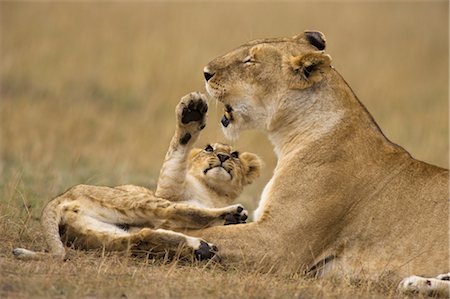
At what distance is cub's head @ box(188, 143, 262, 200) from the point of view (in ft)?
23.2

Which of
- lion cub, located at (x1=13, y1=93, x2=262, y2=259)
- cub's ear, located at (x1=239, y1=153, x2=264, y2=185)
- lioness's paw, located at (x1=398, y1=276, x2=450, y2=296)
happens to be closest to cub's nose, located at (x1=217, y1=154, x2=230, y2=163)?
lion cub, located at (x1=13, y1=93, x2=262, y2=259)

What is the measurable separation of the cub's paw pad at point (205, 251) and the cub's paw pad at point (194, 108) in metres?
1.08

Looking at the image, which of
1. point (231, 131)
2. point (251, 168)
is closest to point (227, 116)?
point (231, 131)

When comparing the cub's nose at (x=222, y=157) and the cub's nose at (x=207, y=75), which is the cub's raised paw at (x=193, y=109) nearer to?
the cub's nose at (x=207, y=75)

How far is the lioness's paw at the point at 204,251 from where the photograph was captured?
5.85 meters

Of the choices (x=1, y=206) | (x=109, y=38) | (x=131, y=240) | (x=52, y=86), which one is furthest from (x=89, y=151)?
(x=131, y=240)

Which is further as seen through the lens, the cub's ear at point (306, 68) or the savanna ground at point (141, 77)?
the savanna ground at point (141, 77)

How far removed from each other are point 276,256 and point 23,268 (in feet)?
4.79

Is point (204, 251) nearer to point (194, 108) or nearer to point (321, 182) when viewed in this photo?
point (321, 182)

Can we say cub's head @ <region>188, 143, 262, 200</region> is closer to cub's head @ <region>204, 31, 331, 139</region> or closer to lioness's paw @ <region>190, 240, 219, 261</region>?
cub's head @ <region>204, 31, 331, 139</region>

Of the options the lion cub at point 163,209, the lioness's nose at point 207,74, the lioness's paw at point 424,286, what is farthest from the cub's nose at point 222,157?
the lioness's paw at point 424,286

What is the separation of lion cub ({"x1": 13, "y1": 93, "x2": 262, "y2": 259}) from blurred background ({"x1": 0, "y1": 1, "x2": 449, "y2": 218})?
120 inches

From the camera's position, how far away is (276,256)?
231 inches

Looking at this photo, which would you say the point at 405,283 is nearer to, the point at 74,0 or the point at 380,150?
the point at 380,150
